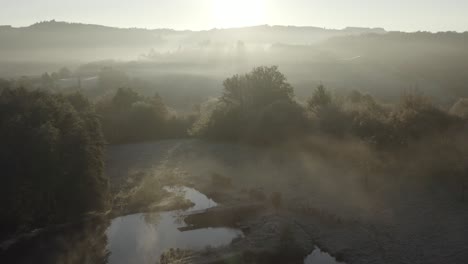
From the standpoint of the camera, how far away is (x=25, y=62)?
587ft

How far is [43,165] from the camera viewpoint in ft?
82.3

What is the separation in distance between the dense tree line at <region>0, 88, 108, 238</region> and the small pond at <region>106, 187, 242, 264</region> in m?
2.78

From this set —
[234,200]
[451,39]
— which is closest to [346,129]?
[234,200]

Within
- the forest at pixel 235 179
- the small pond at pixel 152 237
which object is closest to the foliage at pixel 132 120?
the forest at pixel 235 179

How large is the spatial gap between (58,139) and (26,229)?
211 inches

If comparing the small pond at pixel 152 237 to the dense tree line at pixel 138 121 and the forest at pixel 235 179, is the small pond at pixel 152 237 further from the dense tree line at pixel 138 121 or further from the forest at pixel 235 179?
the dense tree line at pixel 138 121

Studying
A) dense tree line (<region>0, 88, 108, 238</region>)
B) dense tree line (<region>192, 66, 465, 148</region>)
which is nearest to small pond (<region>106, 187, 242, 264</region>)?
dense tree line (<region>0, 88, 108, 238</region>)

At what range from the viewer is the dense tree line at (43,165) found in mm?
23984

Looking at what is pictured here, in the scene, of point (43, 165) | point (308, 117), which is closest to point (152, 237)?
point (43, 165)

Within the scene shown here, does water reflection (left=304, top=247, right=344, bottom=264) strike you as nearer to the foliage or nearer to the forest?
the forest

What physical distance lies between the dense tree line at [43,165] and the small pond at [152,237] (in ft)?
9.11

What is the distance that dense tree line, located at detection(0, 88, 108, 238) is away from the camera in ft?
78.7

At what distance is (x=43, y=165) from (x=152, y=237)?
7188 mm

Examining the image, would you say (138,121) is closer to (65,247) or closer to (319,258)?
(65,247)
